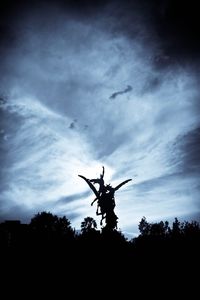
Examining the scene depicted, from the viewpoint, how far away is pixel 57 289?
32.8ft

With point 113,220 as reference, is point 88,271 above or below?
below

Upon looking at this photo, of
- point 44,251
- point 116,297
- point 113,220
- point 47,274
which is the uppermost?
point 113,220

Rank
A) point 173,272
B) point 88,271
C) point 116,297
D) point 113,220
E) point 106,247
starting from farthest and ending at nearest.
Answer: point 113,220
point 106,247
point 88,271
point 173,272
point 116,297

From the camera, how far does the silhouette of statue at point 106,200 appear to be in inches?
602

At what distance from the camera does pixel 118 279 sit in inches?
423

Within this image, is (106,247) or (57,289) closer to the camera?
(57,289)

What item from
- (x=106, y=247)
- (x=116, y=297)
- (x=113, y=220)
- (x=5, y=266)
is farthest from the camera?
(x=113, y=220)

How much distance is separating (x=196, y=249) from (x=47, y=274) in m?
7.91

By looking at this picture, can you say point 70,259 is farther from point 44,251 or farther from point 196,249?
point 196,249

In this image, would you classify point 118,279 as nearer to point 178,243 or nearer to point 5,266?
point 178,243

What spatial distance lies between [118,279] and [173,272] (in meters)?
2.69

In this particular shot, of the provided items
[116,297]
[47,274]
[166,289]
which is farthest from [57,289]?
[166,289]

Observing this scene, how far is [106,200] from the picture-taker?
1570 cm

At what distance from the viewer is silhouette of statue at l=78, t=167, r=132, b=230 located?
15281 mm
